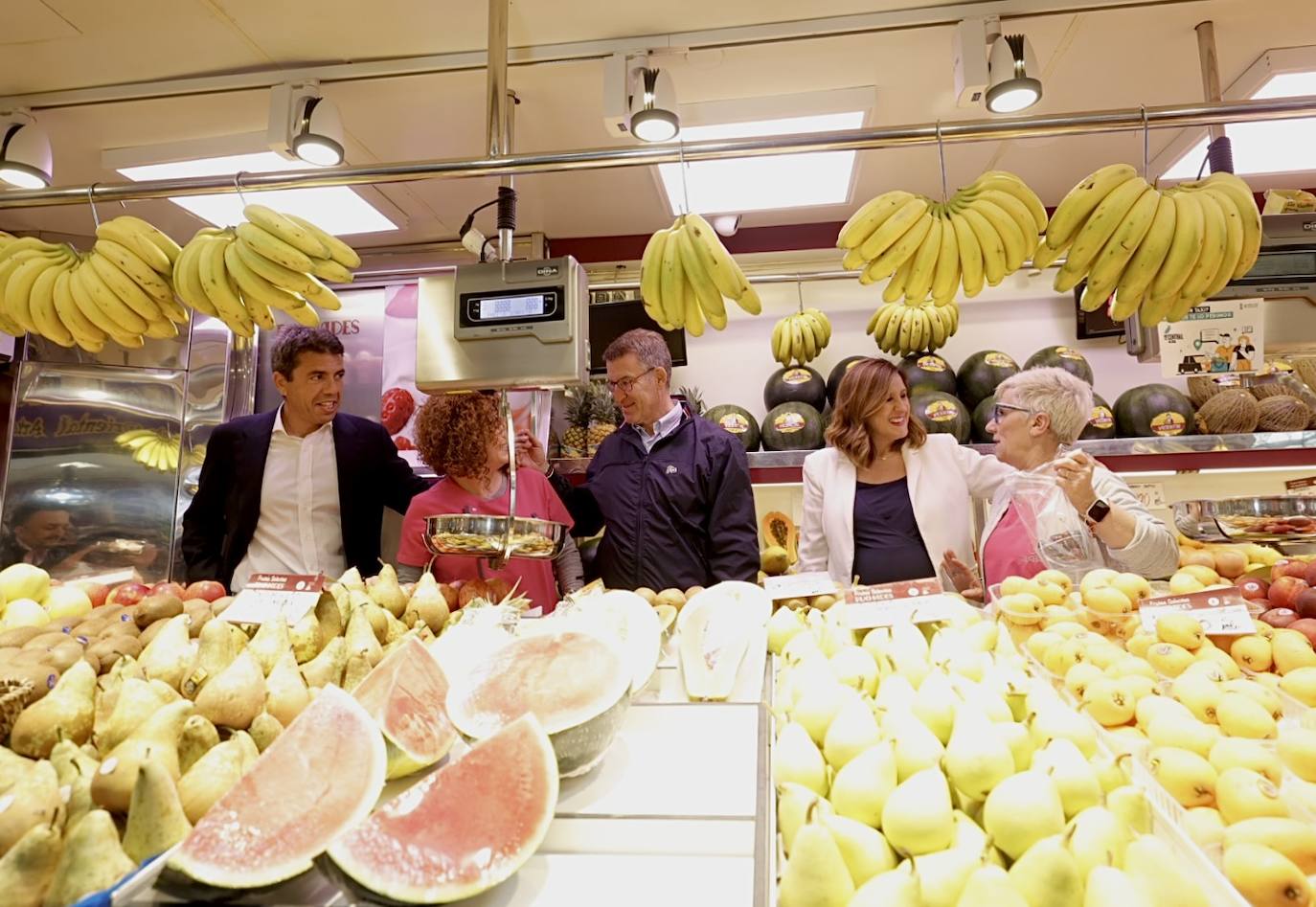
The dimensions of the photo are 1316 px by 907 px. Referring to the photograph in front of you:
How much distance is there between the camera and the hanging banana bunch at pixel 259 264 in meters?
2.07

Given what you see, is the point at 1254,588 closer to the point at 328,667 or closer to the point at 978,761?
the point at 978,761

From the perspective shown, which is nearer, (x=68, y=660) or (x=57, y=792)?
(x=57, y=792)

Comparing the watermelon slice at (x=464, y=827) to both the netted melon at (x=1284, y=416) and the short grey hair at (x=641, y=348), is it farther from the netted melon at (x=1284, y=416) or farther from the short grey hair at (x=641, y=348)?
the netted melon at (x=1284, y=416)

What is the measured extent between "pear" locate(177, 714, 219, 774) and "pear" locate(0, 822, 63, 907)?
20 centimetres

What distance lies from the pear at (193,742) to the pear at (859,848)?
0.72m

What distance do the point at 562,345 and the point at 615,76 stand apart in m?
1.62

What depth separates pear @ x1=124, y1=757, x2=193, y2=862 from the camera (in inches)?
27.4

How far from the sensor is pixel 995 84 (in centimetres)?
261

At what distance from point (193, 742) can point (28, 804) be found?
0.17m

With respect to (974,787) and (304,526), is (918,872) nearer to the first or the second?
(974,787)

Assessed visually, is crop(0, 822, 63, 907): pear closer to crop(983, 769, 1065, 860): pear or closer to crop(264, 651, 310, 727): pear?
crop(264, 651, 310, 727): pear

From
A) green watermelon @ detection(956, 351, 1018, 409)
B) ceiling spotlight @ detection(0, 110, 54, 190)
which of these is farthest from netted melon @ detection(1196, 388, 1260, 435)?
ceiling spotlight @ detection(0, 110, 54, 190)

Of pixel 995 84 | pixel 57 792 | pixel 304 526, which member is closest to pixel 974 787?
pixel 57 792

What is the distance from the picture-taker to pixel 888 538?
299cm
